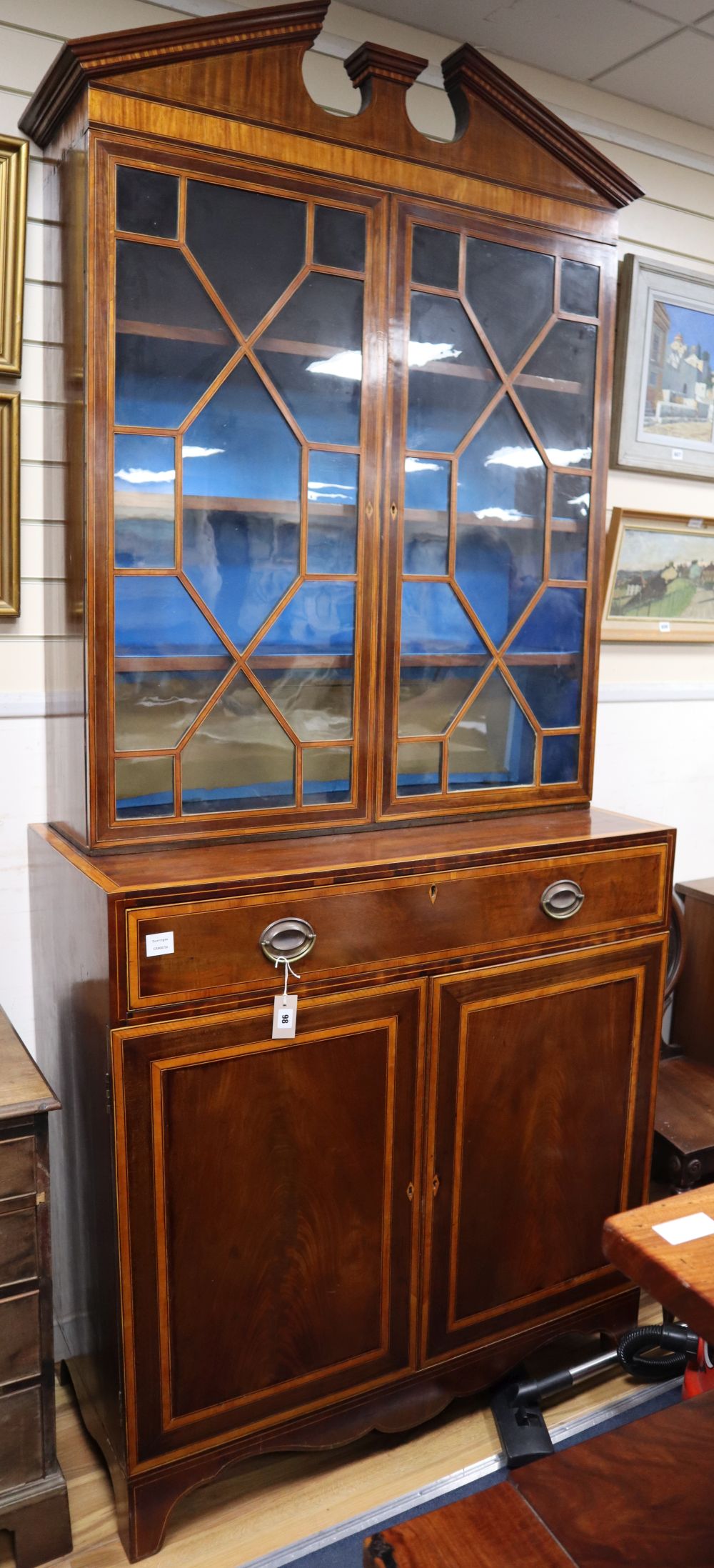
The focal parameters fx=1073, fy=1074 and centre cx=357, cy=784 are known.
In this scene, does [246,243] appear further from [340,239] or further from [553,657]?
[553,657]

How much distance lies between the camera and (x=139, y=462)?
73.1 inches

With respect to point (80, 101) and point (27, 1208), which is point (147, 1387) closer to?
point (27, 1208)

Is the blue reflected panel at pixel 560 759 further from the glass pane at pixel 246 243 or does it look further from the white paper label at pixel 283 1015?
the glass pane at pixel 246 243

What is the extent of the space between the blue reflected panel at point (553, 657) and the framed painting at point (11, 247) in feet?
3.82

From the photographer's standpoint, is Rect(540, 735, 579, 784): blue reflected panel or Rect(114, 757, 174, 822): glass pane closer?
Rect(114, 757, 174, 822): glass pane

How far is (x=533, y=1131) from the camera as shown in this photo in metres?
2.22

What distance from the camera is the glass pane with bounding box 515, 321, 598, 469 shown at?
2.27m

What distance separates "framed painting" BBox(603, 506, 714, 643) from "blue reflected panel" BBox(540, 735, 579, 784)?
A: 25.3 inches

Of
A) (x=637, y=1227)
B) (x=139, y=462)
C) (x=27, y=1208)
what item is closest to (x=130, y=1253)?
(x=27, y=1208)

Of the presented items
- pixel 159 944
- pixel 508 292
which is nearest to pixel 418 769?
pixel 159 944

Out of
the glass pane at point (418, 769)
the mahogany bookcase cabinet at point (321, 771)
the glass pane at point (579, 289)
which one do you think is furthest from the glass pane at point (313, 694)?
the glass pane at point (579, 289)

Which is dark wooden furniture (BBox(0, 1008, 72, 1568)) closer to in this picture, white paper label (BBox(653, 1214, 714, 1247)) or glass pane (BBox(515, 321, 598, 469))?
white paper label (BBox(653, 1214, 714, 1247))

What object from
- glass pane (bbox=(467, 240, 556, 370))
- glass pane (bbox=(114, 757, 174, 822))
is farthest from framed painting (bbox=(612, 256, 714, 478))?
glass pane (bbox=(114, 757, 174, 822))

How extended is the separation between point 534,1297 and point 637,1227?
3.81 ft
